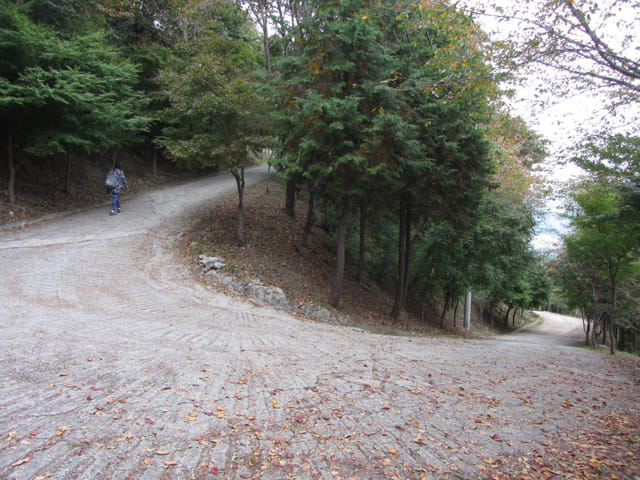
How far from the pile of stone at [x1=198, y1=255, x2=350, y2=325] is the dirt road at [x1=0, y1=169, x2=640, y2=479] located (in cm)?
163

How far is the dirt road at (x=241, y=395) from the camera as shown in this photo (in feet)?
9.66

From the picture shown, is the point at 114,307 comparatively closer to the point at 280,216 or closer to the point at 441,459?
the point at 441,459

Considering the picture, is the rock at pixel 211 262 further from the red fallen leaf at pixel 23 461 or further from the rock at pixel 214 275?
the red fallen leaf at pixel 23 461

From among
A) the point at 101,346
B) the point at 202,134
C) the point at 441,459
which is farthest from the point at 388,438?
the point at 202,134

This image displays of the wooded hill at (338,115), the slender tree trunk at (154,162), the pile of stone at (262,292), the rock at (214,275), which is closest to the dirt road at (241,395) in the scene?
the pile of stone at (262,292)

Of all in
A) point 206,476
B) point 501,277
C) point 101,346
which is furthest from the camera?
point 501,277

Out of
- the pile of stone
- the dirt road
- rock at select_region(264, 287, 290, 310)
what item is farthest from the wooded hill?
the dirt road

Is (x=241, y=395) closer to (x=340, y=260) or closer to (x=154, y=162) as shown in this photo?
(x=340, y=260)

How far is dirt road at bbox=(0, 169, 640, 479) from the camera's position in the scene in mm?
2945

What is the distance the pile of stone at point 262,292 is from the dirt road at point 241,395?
1630 millimetres

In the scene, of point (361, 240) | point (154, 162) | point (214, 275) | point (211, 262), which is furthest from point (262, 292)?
point (154, 162)

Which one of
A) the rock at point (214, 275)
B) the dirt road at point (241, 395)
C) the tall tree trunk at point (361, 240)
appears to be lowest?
the dirt road at point (241, 395)

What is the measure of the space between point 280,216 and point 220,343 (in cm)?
1152

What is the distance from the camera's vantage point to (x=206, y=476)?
8.84 ft
